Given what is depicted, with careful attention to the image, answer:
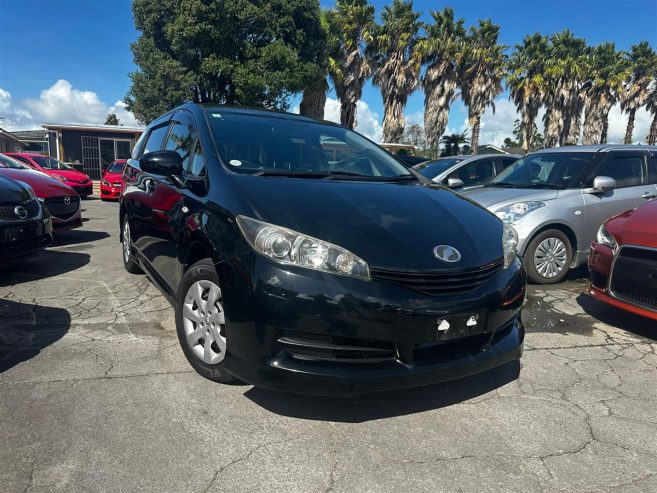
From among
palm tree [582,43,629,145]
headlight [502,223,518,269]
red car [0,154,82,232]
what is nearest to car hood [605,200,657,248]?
headlight [502,223,518,269]

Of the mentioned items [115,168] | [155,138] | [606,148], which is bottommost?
[115,168]

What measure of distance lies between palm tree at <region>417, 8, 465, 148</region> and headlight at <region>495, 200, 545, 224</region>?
22704 mm

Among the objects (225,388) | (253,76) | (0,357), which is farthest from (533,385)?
(253,76)

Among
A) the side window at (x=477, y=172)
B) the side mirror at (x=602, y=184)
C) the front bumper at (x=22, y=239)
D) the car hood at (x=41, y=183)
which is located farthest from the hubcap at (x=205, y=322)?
the side window at (x=477, y=172)

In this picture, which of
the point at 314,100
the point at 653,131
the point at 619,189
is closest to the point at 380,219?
the point at 619,189

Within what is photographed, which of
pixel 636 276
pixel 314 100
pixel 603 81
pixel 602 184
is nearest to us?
pixel 636 276

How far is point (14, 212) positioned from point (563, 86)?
34.6 m

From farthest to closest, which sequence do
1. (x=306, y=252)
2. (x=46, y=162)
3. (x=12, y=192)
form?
(x=46, y=162), (x=12, y=192), (x=306, y=252)

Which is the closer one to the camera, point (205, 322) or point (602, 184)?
point (205, 322)

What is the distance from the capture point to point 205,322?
9.16 feet

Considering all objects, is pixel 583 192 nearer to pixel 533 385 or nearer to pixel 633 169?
pixel 633 169

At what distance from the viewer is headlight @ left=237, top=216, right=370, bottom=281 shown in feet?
7.60

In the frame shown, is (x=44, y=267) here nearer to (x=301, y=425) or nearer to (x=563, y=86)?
(x=301, y=425)

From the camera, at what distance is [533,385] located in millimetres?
3074
